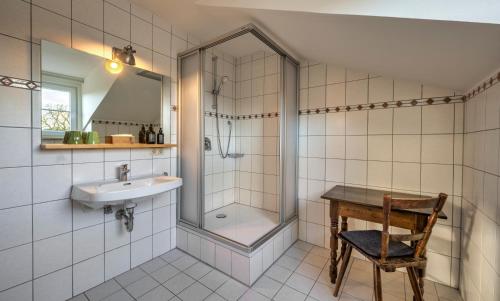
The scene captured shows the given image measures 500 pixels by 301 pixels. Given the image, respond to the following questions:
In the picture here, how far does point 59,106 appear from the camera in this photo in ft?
4.48

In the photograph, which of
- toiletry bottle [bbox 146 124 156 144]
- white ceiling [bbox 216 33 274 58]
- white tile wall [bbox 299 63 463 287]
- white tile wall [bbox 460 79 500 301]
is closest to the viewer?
white tile wall [bbox 460 79 500 301]

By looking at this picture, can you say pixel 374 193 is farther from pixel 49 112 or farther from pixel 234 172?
pixel 49 112

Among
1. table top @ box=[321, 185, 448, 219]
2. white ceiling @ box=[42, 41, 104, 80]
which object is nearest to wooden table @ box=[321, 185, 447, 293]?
table top @ box=[321, 185, 448, 219]

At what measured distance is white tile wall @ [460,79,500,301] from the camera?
1.05 m

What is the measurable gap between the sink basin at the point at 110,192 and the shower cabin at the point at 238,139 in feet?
1.56

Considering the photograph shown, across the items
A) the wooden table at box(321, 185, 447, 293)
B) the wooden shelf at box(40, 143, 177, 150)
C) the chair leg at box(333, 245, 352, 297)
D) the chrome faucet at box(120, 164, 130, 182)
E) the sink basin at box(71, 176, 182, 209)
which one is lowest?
the chair leg at box(333, 245, 352, 297)

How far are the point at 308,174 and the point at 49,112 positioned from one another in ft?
7.08

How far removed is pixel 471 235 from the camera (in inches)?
53.2

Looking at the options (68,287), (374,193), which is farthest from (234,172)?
(68,287)

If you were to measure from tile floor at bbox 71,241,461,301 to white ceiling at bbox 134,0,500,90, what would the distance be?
4.95 ft

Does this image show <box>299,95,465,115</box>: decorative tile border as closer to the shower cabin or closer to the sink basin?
the shower cabin

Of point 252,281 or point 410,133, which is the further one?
point 410,133

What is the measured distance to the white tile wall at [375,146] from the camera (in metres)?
1.55

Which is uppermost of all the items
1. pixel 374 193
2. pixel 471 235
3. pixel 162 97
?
pixel 162 97
